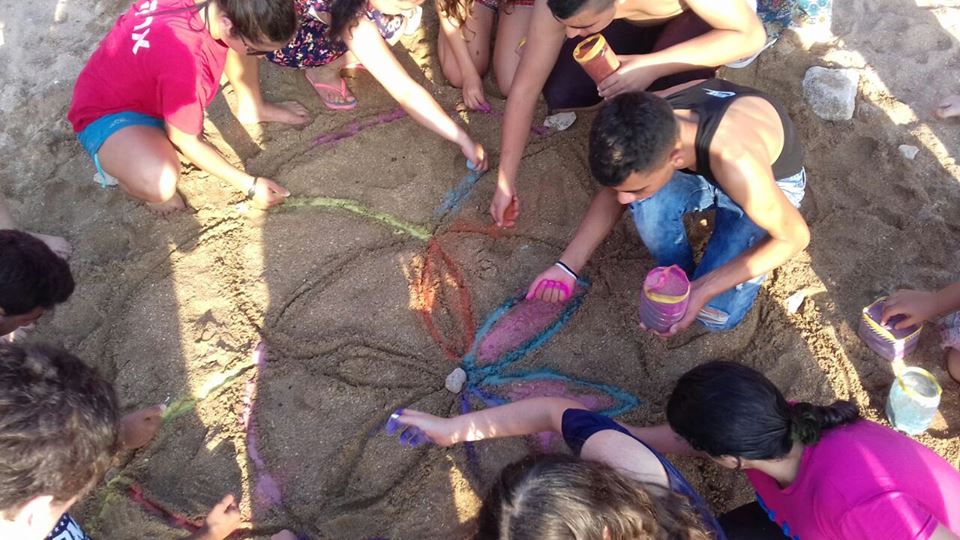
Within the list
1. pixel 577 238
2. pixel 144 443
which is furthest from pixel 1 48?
pixel 577 238

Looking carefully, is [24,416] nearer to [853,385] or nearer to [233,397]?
[233,397]

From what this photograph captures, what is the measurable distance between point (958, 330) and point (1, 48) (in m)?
4.17

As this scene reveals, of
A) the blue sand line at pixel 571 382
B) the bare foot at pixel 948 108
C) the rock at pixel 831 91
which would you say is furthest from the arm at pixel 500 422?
the bare foot at pixel 948 108

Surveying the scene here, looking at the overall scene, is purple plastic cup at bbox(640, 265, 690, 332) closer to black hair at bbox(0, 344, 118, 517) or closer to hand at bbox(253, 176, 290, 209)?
hand at bbox(253, 176, 290, 209)

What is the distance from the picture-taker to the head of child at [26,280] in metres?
2.21

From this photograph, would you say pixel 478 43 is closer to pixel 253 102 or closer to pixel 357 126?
pixel 357 126

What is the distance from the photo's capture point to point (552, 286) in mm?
2496

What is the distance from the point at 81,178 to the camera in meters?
2.88

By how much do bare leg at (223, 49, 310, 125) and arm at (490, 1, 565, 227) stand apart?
966 mm

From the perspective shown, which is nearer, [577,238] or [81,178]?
[577,238]

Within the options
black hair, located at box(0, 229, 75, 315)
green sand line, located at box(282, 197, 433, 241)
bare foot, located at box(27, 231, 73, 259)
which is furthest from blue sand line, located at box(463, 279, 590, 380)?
bare foot, located at box(27, 231, 73, 259)

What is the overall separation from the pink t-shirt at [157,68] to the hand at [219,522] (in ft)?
4.28

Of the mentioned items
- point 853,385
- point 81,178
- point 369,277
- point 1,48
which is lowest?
point 853,385

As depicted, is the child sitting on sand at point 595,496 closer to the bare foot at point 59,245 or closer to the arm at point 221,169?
the arm at point 221,169
